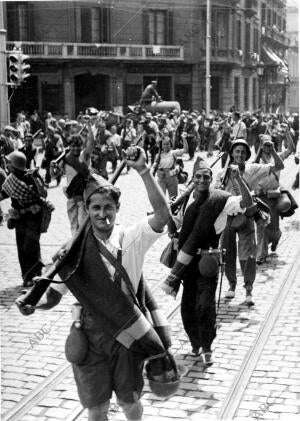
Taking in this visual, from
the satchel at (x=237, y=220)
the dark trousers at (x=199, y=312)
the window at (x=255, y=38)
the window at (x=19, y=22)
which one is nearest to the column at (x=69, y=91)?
the window at (x=19, y=22)

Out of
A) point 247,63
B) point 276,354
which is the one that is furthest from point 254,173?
point 247,63

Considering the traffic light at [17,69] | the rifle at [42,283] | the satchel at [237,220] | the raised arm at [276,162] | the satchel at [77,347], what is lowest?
the satchel at [77,347]

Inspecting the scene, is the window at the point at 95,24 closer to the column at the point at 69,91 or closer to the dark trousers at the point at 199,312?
the column at the point at 69,91

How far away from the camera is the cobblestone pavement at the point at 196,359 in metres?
4.76

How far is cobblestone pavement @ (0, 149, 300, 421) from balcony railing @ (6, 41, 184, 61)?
20.4 meters

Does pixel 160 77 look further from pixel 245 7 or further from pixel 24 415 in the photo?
pixel 24 415

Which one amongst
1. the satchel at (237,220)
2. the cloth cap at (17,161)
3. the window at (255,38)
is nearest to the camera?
the satchel at (237,220)

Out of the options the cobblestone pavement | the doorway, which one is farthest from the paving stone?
the doorway

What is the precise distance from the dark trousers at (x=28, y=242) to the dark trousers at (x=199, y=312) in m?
3.01

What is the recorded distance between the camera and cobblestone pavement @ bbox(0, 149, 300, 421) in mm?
4762

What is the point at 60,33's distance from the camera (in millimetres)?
32188

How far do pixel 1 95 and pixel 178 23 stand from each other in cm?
2019

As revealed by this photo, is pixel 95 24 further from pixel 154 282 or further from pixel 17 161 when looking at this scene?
pixel 154 282

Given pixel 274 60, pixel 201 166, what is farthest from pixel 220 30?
pixel 201 166
